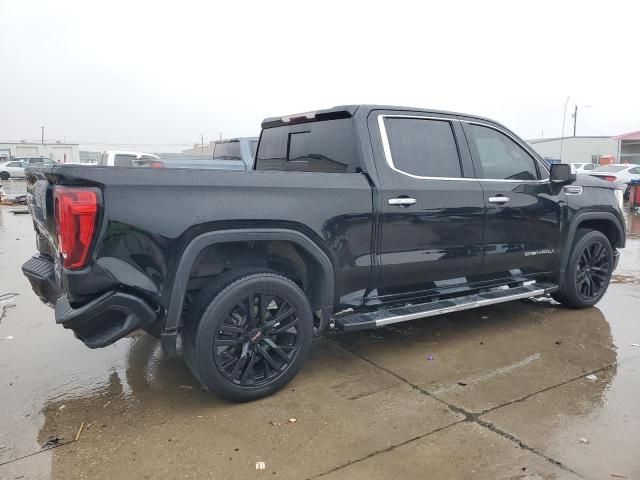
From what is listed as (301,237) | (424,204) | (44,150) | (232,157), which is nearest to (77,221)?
(301,237)

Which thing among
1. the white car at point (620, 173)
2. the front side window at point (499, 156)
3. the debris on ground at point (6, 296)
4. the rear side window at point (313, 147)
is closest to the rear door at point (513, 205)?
the front side window at point (499, 156)

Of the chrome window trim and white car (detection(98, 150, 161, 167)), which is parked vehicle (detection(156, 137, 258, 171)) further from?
the chrome window trim

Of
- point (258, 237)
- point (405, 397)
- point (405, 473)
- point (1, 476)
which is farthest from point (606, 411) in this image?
point (1, 476)

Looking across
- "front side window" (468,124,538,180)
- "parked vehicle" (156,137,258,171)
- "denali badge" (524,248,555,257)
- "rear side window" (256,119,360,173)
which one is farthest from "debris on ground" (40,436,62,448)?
"parked vehicle" (156,137,258,171)

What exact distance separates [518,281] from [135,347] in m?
3.44

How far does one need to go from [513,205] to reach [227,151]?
883 cm

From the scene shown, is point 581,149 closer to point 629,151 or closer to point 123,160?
point 629,151

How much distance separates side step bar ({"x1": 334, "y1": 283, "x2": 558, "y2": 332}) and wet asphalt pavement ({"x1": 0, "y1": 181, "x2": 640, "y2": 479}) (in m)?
0.40

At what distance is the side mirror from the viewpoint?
15.5ft

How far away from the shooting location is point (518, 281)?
473 cm

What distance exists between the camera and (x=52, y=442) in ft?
9.54

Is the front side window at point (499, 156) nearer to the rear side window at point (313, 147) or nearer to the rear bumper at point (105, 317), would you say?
the rear side window at point (313, 147)

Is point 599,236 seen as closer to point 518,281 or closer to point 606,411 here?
point 518,281

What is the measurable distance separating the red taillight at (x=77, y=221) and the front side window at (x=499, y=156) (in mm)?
3037
